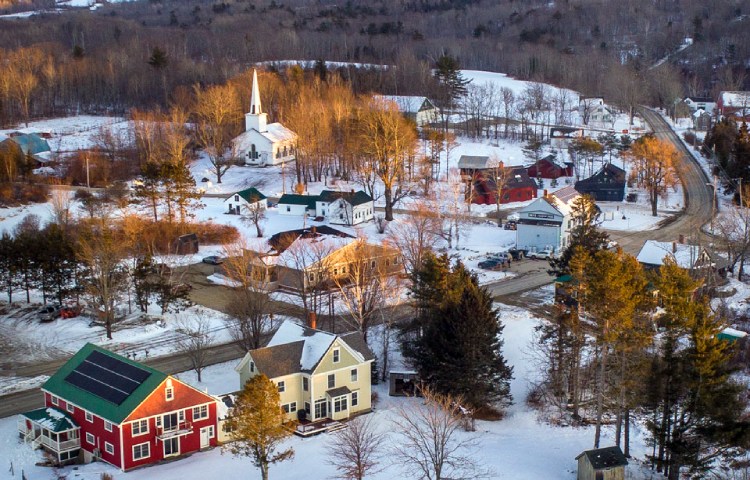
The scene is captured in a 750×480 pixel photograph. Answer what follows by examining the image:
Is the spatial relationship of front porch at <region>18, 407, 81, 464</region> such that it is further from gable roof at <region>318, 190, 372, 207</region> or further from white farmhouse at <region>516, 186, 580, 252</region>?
gable roof at <region>318, 190, 372, 207</region>

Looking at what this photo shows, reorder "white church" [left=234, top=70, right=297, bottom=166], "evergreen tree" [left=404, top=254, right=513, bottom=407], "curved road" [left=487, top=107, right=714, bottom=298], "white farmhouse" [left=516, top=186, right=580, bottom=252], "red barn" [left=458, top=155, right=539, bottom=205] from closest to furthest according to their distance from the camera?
"evergreen tree" [left=404, top=254, right=513, bottom=407]
"curved road" [left=487, top=107, right=714, bottom=298]
"white farmhouse" [left=516, top=186, right=580, bottom=252]
"red barn" [left=458, top=155, right=539, bottom=205]
"white church" [left=234, top=70, right=297, bottom=166]

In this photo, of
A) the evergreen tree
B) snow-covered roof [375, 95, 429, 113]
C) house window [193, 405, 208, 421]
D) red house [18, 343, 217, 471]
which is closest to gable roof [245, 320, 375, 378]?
the evergreen tree

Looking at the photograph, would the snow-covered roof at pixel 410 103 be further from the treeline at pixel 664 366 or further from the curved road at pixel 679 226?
the treeline at pixel 664 366

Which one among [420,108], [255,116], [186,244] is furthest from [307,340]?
[420,108]

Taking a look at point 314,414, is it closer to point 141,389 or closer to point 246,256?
point 141,389

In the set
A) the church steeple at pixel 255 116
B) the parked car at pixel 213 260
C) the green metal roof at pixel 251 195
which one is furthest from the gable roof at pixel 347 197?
the church steeple at pixel 255 116
